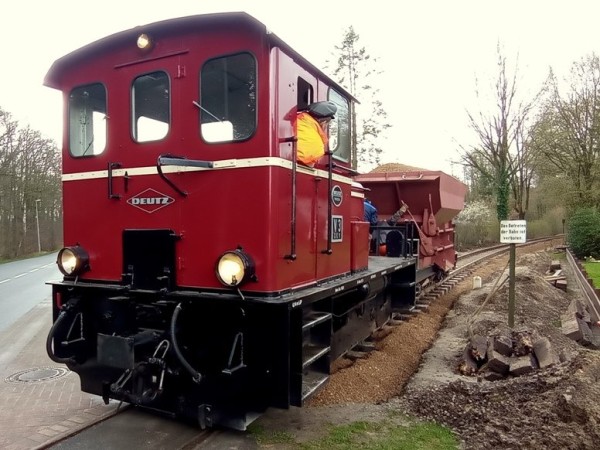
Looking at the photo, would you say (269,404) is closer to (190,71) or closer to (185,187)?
(185,187)

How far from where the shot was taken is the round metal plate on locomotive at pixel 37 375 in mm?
5969

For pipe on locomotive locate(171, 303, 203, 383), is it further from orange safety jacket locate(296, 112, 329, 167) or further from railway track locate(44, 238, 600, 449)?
orange safety jacket locate(296, 112, 329, 167)

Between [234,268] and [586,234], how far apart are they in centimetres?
1968

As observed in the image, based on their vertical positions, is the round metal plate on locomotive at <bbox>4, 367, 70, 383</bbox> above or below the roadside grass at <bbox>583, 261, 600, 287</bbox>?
below

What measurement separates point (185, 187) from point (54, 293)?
186 cm

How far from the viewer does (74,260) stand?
4500 millimetres

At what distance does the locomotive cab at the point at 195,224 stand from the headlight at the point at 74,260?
0.04ft

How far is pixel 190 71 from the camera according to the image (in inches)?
157

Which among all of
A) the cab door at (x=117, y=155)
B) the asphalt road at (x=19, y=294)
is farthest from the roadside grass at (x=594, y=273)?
the asphalt road at (x=19, y=294)

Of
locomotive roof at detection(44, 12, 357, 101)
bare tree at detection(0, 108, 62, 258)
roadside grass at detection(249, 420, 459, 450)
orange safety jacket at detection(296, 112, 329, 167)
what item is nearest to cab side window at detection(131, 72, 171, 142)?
locomotive roof at detection(44, 12, 357, 101)

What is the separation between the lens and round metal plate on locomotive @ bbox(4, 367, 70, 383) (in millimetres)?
5969

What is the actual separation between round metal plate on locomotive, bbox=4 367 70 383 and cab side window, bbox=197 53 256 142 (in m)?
4.11

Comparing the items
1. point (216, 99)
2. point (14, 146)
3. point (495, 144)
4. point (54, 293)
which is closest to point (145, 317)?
point (54, 293)

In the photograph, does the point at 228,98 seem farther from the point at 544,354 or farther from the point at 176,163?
the point at 544,354
